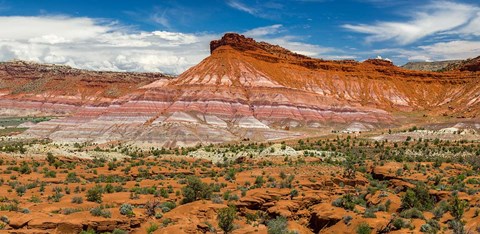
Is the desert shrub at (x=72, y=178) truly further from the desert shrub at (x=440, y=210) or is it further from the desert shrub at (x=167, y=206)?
the desert shrub at (x=440, y=210)

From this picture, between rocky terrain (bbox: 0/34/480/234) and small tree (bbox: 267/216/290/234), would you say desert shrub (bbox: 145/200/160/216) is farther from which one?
small tree (bbox: 267/216/290/234)

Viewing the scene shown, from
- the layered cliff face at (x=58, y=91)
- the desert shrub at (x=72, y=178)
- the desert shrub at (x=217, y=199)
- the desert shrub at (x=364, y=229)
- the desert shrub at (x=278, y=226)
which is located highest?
the layered cliff face at (x=58, y=91)

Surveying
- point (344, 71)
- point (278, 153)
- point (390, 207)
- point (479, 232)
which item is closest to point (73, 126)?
point (278, 153)

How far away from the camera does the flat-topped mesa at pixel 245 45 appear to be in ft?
425

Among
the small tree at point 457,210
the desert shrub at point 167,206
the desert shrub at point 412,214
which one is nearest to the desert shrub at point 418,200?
the desert shrub at point 412,214

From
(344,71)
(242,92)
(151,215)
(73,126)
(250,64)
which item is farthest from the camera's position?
(344,71)

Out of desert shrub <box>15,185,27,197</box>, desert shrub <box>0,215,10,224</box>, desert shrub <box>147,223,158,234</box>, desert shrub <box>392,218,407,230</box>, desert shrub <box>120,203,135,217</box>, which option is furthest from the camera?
desert shrub <box>15,185,27,197</box>

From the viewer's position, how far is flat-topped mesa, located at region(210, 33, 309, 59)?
130m

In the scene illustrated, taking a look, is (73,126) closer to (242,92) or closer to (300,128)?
(242,92)

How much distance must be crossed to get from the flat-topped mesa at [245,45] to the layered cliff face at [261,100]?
28 centimetres

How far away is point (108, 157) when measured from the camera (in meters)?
56.6

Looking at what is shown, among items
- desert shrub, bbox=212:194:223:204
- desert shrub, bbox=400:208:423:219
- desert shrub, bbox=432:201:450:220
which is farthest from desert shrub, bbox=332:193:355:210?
desert shrub, bbox=212:194:223:204

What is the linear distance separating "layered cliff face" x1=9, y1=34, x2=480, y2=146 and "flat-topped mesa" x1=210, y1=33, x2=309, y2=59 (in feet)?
0.91

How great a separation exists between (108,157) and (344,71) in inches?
3684
